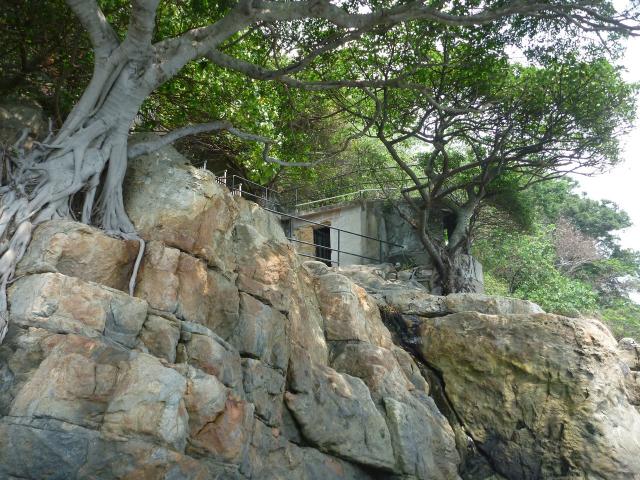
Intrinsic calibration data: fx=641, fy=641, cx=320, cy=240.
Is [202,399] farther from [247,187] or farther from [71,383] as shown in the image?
[247,187]

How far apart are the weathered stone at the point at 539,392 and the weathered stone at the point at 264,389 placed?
18.6ft

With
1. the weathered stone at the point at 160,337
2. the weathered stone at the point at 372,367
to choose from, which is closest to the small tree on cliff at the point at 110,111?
the weathered stone at the point at 160,337

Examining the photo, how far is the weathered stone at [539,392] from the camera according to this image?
11.4m

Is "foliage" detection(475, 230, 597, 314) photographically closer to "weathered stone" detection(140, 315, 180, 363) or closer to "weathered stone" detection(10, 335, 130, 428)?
"weathered stone" detection(140, 315, 180, 363)

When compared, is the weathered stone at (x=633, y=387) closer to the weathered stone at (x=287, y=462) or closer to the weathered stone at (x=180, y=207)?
the weathered stone at (x=287, y=462)

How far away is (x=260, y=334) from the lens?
316 inches

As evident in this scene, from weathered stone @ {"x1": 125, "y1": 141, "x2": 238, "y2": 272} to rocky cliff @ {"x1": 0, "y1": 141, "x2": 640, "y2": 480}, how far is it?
1.0 inches

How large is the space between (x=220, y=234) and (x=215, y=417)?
280cm

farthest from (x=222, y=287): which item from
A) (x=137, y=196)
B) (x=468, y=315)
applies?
(x=468, y=315)

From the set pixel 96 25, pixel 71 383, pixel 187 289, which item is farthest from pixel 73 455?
pixel 96 25

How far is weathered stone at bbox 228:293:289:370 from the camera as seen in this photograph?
7.85 metres

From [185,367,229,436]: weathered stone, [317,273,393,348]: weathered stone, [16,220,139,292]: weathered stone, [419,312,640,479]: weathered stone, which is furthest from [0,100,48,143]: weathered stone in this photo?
[419,312,640,479]: weathered stone

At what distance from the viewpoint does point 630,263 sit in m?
32.4

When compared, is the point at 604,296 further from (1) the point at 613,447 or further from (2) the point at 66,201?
(2) the point at 66,201
